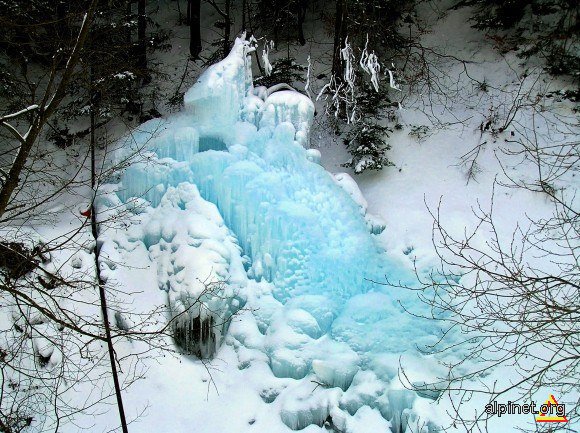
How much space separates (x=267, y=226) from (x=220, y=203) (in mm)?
797

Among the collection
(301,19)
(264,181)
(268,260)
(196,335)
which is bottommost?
(196,335)

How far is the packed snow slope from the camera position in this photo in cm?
561

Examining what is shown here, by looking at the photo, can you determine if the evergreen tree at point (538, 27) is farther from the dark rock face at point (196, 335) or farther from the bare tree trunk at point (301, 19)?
the dark rock face at point (196, 335)

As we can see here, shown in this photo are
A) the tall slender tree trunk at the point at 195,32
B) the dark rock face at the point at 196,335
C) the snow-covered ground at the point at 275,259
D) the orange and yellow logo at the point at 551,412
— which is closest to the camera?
the orange and yellow logo at the point at 551,412

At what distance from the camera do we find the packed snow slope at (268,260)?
561 cm

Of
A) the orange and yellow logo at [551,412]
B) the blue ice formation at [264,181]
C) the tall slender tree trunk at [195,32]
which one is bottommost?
the orange and yellow logo at [551,412]

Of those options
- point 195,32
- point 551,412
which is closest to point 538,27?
point 195,32

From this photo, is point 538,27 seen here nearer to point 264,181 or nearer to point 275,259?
point 264,181

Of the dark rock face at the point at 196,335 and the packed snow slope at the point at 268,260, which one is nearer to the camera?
the packed snow slope at the point at 268,260

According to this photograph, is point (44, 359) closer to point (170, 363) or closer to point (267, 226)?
point (170, 363)

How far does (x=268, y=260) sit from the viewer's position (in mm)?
6566

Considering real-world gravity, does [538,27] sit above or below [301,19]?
below

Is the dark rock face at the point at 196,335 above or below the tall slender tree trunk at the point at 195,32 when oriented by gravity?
below

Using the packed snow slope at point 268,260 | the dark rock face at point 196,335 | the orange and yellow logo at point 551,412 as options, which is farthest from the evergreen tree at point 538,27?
the dark rock face at point 196,335
